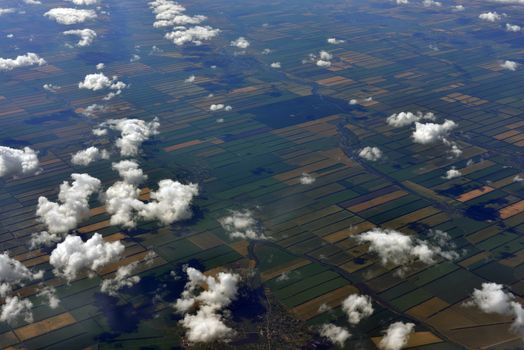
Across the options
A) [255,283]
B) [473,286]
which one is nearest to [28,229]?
[255,283]

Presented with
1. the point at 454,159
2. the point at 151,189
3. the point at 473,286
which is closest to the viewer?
the point at 473,286

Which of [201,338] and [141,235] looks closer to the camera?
[201,338]

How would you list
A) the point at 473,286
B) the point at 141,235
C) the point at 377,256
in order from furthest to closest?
1. the point at 141,235
2. the point at 377,256
3. the point at 473,286

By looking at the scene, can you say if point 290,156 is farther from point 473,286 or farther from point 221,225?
point 473,286

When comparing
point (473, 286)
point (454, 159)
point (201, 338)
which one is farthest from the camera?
point (454, 159)

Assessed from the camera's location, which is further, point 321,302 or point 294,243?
point 294,243

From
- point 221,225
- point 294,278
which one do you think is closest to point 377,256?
point 294,278

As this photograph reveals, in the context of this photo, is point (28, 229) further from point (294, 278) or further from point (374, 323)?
point (374, 323)

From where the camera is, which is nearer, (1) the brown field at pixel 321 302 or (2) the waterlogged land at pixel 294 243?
(2) the waterlogged land at pixel 294 243

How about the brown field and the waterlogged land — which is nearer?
the waterlogged land
